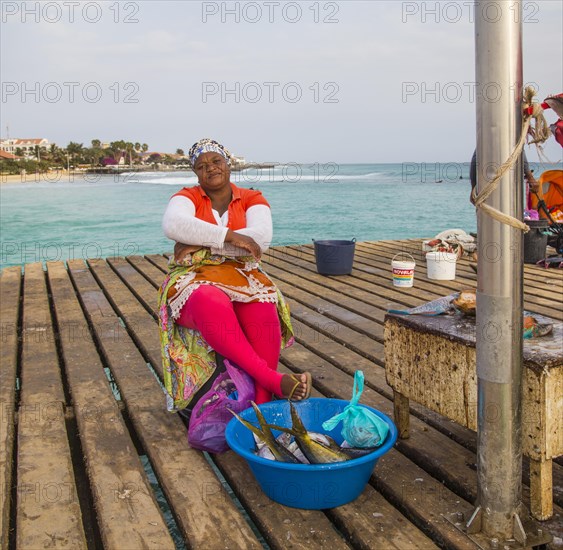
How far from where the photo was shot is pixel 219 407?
2.15 m

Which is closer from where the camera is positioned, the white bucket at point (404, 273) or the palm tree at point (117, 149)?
the white bucket at point (404, 273)

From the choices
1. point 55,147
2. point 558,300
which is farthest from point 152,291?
point 55,147

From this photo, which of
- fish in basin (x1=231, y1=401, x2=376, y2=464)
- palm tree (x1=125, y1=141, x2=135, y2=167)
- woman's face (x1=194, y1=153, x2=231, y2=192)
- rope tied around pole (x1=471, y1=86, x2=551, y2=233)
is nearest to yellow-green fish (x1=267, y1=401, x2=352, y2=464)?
fish in basin (x1=231, y1=401, x2=376, y2=464)

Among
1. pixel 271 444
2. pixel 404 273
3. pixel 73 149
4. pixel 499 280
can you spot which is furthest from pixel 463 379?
pixel 73 149

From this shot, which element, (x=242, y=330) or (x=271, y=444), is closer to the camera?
(x=271, y=444)

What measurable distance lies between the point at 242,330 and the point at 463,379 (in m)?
0.91

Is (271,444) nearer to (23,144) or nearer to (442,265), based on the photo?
(442,265)

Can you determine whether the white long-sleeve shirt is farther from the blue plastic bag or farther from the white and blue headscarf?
the blue plastic bag

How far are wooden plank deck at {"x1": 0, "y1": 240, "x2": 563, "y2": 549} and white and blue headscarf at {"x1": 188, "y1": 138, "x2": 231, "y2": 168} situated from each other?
1004mm

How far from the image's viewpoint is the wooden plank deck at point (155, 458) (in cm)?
164

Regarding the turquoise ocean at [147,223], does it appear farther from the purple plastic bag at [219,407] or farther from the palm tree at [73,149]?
the palm tree at [73,149]

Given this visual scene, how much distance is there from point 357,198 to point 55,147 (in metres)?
A: 46.8

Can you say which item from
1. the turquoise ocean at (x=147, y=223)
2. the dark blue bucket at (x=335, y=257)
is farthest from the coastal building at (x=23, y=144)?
the dark blue bucket at (x=335, y=257)

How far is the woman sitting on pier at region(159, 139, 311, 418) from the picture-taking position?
2248 millimetres
